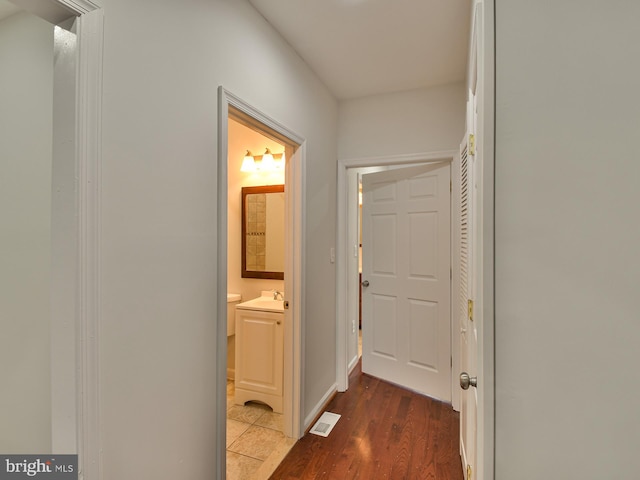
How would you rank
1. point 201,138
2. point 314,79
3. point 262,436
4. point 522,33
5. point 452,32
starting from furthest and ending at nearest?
point 314,79
point 262,436
point 452,32
point 201,138
point 522,33

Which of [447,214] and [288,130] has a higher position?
[288,130]

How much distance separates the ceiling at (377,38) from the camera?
1784mm

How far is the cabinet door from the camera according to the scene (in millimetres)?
2484

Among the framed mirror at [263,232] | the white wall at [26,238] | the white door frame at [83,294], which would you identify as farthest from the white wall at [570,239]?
the framed mirror at [263,232]

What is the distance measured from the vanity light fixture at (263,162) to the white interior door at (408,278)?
2.93 ft

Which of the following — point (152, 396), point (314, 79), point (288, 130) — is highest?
point (314, 79)

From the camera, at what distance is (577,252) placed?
1.60ft

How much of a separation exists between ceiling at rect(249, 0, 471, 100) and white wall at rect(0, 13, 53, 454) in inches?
43.9

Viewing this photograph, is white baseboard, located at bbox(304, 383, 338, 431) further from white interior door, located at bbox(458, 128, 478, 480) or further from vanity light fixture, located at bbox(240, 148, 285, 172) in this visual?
vanity light fixture, located at bbox(240, 148, 285, 172)

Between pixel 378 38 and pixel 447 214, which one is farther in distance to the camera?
pixel 447 214

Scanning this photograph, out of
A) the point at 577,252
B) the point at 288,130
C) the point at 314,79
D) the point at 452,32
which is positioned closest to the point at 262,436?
the point at 288,130

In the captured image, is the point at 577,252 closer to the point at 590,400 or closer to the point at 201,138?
the point at 590,400

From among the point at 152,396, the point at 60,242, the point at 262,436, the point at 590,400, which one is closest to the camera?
the point at 590,400

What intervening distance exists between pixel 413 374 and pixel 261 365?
1.40 meters
